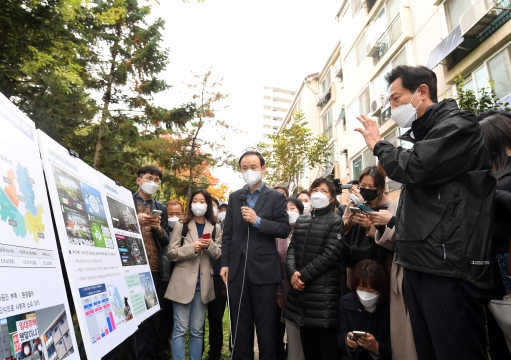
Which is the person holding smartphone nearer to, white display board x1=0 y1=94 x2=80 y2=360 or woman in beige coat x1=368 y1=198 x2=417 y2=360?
woman in beige coat x1=368 y1=198 x2=417 y2=360

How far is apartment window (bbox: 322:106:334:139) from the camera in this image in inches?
844

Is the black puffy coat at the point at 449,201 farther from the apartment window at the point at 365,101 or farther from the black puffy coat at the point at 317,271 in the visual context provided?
the apartment window at the point at 365,101

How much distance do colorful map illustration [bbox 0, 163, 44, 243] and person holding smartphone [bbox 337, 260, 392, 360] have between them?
2524 mm

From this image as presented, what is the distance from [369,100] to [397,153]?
14.6 meters

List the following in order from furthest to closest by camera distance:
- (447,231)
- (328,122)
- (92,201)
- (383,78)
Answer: (328,122), (383,78), (92,201), (447,231)

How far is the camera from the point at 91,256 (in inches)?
81.0

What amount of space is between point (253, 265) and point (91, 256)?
1.66 m

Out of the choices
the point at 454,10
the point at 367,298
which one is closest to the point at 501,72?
the point at 454,10

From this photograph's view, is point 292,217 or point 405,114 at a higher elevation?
point 405,114

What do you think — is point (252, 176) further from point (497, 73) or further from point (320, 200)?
point (497, 73)

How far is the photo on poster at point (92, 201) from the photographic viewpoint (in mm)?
2309

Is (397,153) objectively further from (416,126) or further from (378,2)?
(378,2)

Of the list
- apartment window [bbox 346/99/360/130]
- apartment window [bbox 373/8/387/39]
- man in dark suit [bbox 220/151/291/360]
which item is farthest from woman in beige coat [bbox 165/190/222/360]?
apartment window [bbox 346/99/360/130]

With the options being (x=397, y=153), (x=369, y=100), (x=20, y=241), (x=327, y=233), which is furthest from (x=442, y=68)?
(x=20, y=241)
